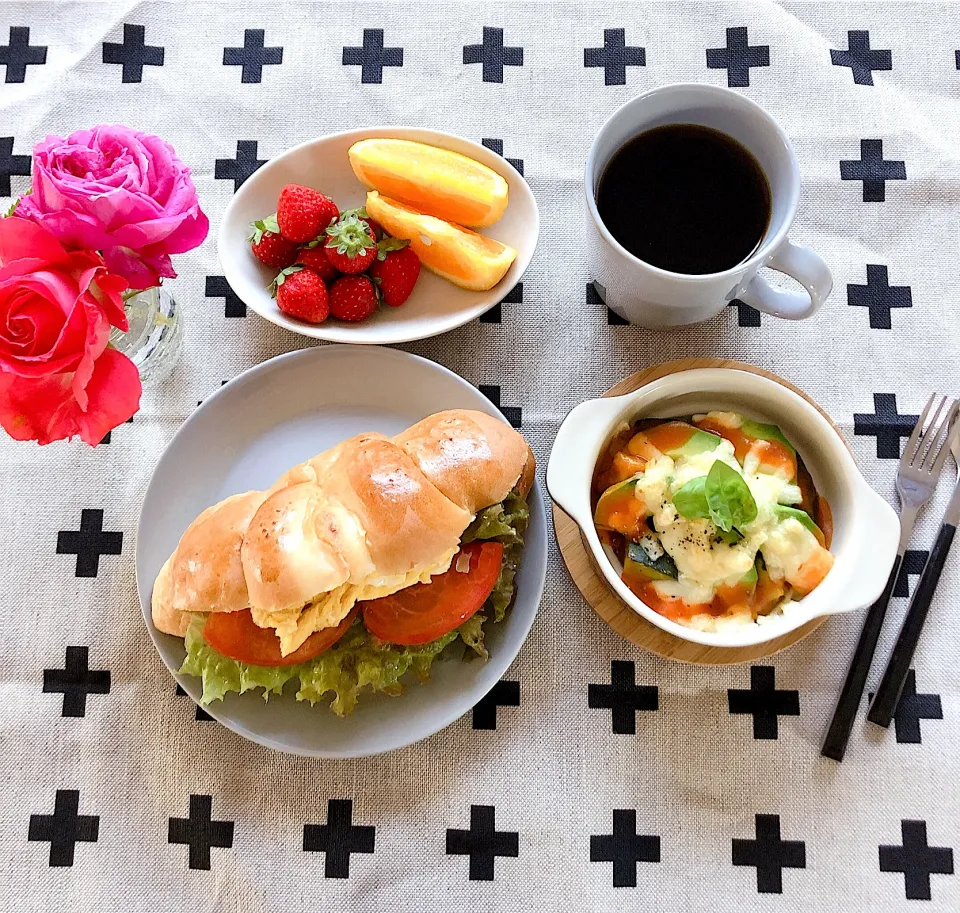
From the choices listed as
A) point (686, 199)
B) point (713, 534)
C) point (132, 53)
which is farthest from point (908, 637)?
point (132, 53)

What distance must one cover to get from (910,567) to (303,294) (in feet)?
3.56

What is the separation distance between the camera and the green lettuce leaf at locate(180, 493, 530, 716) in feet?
4.00

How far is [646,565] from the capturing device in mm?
1176

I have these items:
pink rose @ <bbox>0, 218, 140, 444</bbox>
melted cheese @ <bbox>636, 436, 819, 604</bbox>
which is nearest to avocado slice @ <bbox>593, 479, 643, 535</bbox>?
melted cheese @ <bbox>636, 436, 819, 604</bbox>

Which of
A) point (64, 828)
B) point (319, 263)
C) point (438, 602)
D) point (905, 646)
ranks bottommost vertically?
point (64, 828)

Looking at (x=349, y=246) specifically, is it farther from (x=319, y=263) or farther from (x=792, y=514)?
(x=792, y=514)

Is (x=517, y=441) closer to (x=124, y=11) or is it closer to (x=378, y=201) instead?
(x=378, y=201)

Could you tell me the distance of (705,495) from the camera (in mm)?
1103

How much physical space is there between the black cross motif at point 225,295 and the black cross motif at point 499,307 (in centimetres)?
42

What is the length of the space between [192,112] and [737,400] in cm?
109

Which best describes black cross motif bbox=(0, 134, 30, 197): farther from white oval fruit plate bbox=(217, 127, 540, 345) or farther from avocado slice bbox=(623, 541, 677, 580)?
avocado slice bbox=(623, 541, 677, 580)

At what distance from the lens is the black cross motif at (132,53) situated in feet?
5.02

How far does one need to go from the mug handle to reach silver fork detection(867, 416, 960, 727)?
43 cm

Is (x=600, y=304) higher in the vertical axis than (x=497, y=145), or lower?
lower
